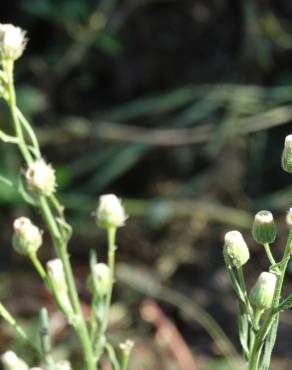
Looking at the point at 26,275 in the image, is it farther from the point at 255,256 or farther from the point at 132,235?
the point at 255,256

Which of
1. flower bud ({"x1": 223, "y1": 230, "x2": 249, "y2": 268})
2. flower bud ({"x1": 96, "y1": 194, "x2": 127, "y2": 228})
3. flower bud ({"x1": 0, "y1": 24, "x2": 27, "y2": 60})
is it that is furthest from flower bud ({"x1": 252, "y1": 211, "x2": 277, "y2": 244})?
flower bud ({"x1": 0, "y1": 24, "x2": 27, "y2": 60})

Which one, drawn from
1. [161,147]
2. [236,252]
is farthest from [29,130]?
[161,147]

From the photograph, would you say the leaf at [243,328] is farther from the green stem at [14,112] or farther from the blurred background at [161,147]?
the blurred background at [161,147]

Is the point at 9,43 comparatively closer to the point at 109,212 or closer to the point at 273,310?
the point at 109,212

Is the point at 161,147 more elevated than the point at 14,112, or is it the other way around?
the point at 161,147

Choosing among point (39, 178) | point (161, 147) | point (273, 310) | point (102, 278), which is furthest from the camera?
point (161, 147)

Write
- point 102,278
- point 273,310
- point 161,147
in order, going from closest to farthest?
point 273,310
point 102,278
point 161,147

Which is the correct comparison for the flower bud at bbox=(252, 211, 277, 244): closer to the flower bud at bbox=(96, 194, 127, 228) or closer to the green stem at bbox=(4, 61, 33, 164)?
the flower bud at bbox=(96, 194, 127, 228)

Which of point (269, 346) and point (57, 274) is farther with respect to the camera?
point (57, 274)

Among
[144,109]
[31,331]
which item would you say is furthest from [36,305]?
[144,109]
